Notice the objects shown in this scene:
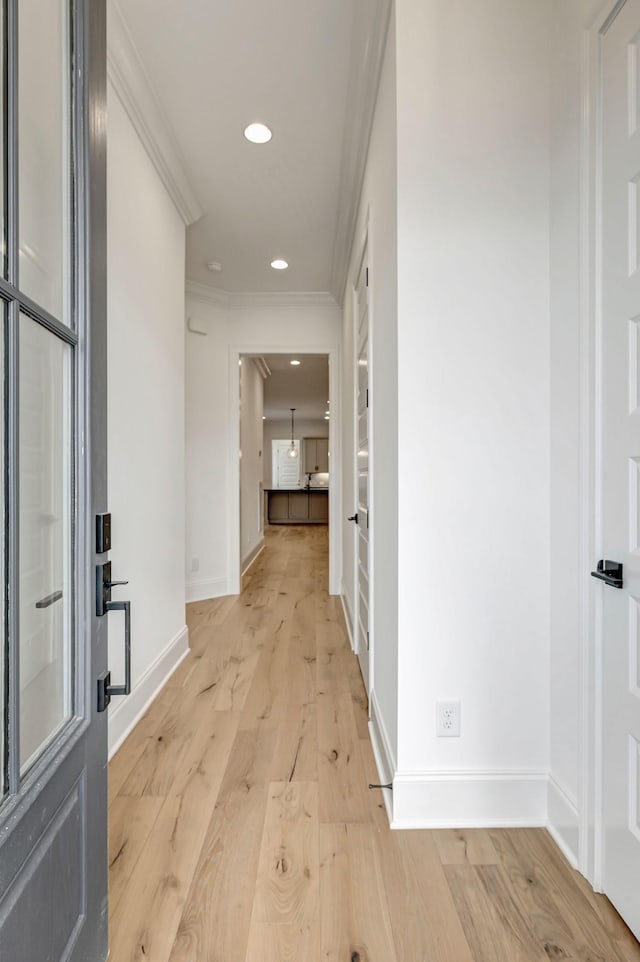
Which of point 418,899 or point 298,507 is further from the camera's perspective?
point 298,507

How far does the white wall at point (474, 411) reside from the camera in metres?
1.46

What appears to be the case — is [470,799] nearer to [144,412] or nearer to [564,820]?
[564,820]

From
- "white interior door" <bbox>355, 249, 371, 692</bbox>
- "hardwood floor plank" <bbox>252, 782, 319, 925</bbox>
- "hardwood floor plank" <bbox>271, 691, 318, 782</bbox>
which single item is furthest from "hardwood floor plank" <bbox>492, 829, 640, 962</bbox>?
"white interior door" <bbox>355, 249, 371, 692</bbox>

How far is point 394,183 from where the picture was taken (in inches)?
60.6

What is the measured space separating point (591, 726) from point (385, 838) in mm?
701

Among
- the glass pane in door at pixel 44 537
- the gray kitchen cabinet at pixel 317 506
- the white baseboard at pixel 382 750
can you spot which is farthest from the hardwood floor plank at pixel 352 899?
the gray kitchen cabinet at pixel 317 506

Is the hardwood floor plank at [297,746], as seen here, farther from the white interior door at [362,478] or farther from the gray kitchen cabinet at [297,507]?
the gray kitchen cabinet at [297,507]

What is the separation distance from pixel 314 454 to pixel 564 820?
1140cm

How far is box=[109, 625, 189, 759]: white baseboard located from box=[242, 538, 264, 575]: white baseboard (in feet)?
8.18

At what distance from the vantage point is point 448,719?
4.86ft

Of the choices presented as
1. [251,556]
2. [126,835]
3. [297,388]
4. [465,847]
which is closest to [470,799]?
[465,847]

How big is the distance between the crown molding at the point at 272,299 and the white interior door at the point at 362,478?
171 cm

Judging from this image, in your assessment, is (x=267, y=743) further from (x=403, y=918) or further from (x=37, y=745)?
(x=37, y=745)

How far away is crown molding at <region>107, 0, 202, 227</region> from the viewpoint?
180 cm
